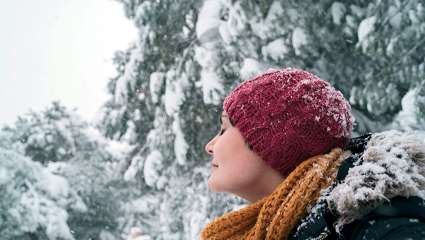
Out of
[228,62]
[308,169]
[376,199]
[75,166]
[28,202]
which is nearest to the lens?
[376,199]

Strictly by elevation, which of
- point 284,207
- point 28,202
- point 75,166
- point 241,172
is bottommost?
point 284,207

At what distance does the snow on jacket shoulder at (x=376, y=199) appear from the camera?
1.35 m

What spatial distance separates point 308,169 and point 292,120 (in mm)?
199

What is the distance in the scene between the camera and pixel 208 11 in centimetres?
841

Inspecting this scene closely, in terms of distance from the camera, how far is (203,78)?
813 centimetres

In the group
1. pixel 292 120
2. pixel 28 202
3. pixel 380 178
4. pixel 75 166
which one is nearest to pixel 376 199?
pixel 380 178

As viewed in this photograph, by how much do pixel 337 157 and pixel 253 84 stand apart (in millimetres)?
434

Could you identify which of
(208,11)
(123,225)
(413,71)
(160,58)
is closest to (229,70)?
(208,11)

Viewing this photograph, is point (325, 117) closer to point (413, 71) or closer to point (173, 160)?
point (413, 71)

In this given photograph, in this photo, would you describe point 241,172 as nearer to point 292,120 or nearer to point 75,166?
point 292,120

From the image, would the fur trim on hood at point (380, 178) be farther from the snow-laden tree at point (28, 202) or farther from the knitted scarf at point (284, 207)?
the snow-laden tree at point (28, 202)

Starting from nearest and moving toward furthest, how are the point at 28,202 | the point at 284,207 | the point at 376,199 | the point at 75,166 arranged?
1. the point at 376,199
2. the point at 284,207
3. the point at 28,202
4. the point at 75,166

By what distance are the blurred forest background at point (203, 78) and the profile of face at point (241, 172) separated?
160 inches

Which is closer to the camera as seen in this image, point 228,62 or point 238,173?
point 238,173
